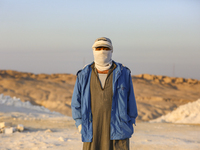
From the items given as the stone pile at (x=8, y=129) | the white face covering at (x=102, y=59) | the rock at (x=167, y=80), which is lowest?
the rock at (x=167, y=80)

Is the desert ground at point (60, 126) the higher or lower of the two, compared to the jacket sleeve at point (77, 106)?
lower

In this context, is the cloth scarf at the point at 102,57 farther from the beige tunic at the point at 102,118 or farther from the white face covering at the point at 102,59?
the beige tunic at the point at 102,118

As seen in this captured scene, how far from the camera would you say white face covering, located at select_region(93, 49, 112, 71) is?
371 centimetres

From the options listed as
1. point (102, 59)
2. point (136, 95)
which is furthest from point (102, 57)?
point (136, 95)

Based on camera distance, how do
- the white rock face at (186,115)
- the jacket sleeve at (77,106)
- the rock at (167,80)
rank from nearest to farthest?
the jacket sleeve at (77,106)
the white rock face at (186,115)
the rock at (167,80)

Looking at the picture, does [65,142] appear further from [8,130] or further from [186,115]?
[186,115]

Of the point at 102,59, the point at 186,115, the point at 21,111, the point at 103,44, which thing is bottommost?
the point at 186,115

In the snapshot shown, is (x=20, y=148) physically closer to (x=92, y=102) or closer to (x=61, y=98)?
(x=92, y=102)

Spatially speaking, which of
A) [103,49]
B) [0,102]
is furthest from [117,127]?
[0,102]

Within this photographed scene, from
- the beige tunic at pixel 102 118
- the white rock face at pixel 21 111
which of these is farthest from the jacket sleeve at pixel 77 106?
the white rock face at pixel 21 111

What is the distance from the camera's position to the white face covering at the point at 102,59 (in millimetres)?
3713

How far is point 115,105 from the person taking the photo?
3684mm

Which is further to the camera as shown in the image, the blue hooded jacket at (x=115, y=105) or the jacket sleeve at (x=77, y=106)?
the jacket sleeve at (x=77, y=106)

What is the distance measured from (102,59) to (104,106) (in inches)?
22.4
